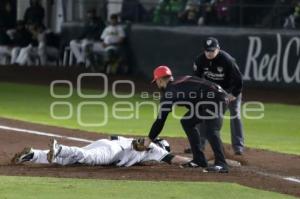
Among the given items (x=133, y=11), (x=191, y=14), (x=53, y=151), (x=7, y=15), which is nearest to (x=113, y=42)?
(x=133, y=11)

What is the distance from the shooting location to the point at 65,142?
14297 mm

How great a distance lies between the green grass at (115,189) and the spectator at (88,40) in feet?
54.9

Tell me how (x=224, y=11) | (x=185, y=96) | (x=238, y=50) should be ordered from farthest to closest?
1. (x=224, y=11)
2. (x=238, y=50)
3. (x=185, y=96)

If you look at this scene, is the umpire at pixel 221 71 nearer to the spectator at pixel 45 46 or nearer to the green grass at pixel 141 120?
the green grass at pixel 141 120

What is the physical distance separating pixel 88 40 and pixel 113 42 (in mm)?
1504

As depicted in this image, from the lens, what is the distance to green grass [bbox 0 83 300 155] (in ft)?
50.4

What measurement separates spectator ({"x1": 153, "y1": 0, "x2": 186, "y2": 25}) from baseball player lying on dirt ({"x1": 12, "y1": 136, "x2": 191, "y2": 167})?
13.9 metres

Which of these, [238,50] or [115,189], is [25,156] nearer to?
[115,189]

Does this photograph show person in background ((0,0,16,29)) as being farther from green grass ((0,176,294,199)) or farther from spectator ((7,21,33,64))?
green grass ((0,176,294,199))

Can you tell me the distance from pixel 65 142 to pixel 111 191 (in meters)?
4.38

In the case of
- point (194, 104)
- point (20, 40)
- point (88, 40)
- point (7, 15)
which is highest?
point (194, 104)

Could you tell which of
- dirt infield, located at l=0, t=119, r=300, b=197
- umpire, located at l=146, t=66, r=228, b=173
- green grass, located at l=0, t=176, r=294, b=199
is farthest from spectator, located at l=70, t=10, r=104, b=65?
green grass, located at l=0, t=176, r=294, b=199

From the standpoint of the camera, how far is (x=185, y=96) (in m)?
11.2

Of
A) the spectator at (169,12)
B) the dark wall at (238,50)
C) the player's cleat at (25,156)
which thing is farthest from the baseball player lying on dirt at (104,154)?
the spectator at (169,12)
